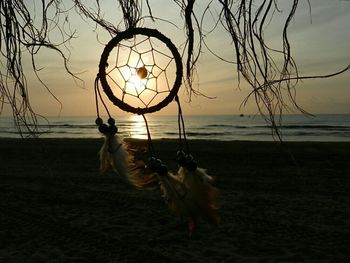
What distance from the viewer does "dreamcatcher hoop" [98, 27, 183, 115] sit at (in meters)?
1.23

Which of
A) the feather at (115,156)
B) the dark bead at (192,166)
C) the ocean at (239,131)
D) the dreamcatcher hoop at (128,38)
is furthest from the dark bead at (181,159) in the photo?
the ocean at (239,131)

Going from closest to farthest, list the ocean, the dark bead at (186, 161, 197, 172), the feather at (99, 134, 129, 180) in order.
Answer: the feather at (99, 134, 129, 180) → the dark bead at (186, 161, 197, 172) → the ocean

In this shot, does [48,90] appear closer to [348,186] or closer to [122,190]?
[122,190]

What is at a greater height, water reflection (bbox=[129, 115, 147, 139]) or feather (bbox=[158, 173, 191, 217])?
water reflection (bbox=[129, 115, 147, 139])

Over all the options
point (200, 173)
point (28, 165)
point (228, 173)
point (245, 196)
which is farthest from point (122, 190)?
point (200, 173)

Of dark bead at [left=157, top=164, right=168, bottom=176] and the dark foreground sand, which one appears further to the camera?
the dark foreground sand

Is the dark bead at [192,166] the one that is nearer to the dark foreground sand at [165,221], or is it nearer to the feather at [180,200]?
the feather at [180,200]

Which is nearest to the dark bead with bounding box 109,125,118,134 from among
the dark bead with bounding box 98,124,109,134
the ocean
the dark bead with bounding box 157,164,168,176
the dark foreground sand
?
the dark bead with bounding box 98,124,109,134

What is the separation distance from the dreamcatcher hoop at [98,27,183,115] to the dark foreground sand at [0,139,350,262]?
273 centimetres

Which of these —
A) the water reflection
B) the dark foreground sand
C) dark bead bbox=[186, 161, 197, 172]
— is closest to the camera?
dark bead bbox=[186, 161, 197, 172]

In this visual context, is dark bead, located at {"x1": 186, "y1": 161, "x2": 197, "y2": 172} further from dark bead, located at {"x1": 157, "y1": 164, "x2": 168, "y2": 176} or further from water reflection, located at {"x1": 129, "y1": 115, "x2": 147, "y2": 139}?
water reflection, located at {"x1": 129, "y1": 115, "x2": 147, "y2": 139}

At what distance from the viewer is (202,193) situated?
4.76 feet

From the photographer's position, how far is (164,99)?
1.25 metres

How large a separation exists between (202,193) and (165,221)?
6423 mm
